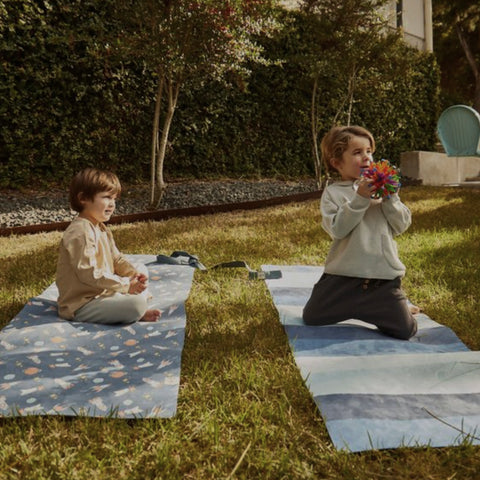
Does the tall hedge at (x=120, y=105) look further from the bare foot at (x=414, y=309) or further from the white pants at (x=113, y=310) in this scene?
the bare foot at (x=414, y=309)

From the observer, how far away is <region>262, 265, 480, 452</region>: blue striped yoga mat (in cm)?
163

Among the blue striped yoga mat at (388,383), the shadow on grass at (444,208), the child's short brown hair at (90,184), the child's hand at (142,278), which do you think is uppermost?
the child's short brown hair at (90,184)

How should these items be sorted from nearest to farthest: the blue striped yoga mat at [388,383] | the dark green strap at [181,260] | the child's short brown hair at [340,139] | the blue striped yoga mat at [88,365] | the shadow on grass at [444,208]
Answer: the blue striped yoga mat at [388,383]
the blue striped yoga mat at [88,365]
the child's short brown hair at [340,139]
the dark green strap at [181,260]
the shadow on grass at [444,208]

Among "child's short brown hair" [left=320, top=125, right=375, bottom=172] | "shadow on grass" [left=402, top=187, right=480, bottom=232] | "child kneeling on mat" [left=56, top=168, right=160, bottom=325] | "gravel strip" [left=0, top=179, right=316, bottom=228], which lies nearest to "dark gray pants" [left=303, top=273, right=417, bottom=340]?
"child's short brown hair" [left=320, top=125, right=375, bottom=172]

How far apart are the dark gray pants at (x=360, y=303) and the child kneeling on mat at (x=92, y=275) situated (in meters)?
0.91

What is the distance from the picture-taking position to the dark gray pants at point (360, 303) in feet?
8.40

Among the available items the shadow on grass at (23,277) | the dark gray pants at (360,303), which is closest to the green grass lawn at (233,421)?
the shadow on grass at (23,277)

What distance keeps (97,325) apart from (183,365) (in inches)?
30.2

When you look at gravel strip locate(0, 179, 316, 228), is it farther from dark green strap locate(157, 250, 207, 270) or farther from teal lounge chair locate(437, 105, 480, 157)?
dark green strap locate(157, 250, 207, 270)

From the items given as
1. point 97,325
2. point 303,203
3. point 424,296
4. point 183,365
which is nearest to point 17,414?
point 183,365

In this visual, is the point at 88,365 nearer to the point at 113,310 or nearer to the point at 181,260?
the point at 113,310

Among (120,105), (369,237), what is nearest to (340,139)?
(369,237)

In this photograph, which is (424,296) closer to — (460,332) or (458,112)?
(460,332)

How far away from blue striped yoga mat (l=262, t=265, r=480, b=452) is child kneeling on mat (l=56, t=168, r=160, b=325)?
2.79 ft
